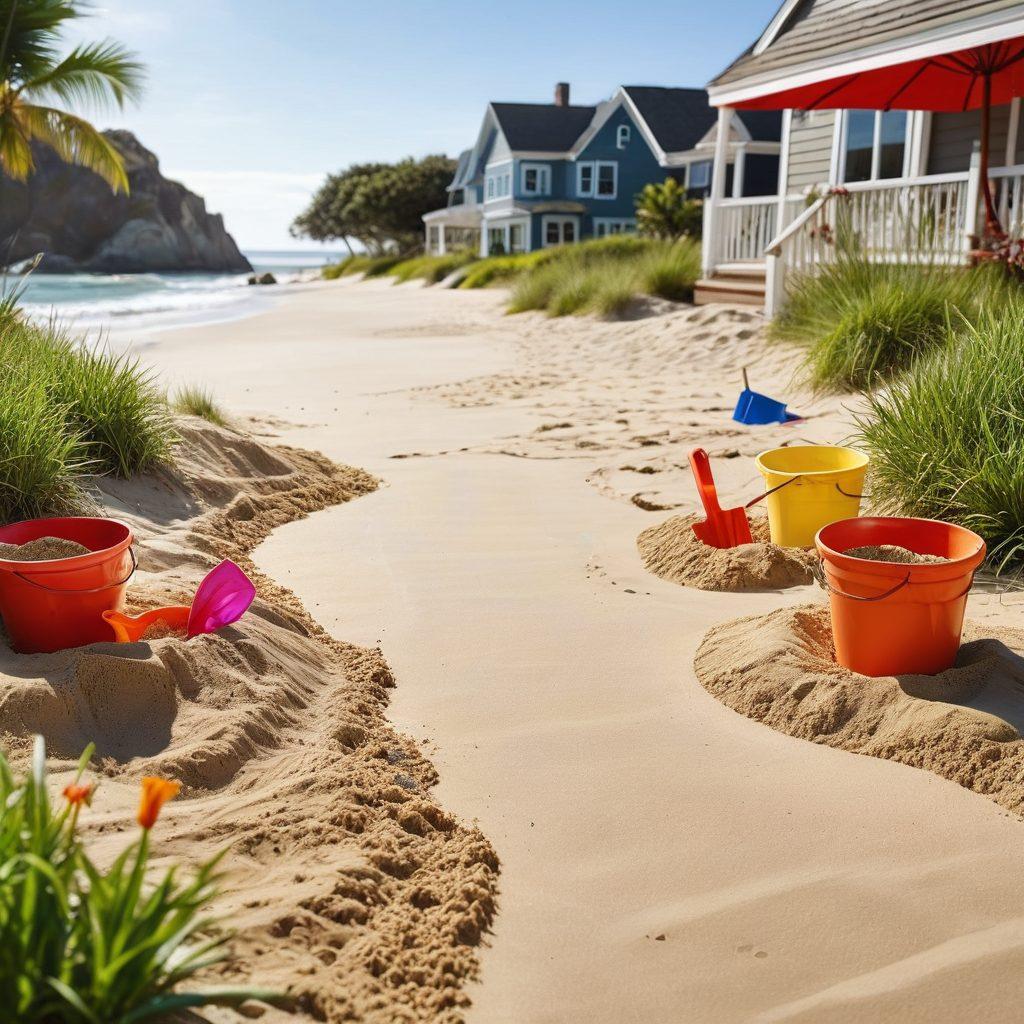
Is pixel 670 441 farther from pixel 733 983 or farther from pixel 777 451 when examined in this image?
pixel 733 983

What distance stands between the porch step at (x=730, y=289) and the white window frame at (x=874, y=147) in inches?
96.2

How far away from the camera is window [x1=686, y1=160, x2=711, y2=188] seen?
34.6 m

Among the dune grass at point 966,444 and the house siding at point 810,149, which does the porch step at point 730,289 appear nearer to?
the house siding at point 810,149

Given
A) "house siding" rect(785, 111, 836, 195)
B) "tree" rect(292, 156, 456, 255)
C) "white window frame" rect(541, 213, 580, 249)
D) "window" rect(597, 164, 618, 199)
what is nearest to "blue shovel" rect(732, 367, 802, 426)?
"house siding" rect(785, 111, 836, 195)

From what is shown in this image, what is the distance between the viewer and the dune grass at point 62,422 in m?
4.29

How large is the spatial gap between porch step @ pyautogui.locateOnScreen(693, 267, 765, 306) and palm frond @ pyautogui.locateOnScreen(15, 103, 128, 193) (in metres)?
8.43

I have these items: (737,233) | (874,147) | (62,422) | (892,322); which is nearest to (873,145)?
(874,147)

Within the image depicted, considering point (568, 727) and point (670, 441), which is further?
point (670, 441)

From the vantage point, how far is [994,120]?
13.9m

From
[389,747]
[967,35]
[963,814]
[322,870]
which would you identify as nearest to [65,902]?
[322,870]

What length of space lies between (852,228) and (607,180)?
112 feet

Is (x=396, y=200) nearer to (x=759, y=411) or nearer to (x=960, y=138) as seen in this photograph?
(x=960, y=138)

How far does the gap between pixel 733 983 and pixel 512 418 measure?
7228 millimetres

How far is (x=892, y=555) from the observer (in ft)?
11.9
